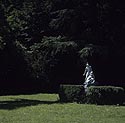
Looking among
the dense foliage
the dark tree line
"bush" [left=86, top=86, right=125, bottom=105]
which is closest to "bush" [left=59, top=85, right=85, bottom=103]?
the dense foliage

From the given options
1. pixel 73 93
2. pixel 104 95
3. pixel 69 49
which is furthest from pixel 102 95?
pixel 69 49

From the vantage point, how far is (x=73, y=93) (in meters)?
23.2

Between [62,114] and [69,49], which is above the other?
[62,114]

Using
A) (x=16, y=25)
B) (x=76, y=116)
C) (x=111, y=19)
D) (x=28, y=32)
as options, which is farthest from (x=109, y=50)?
(x=76, y=116)

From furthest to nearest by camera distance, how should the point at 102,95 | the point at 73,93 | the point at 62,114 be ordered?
the point at 73,93 < the point at 102,95 < the point at 62,114

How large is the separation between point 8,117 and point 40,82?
19538 millimetres

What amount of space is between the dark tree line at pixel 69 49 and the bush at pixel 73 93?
10.6 metres

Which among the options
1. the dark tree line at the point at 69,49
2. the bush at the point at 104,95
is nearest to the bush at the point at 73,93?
the bush at the point at 104,95

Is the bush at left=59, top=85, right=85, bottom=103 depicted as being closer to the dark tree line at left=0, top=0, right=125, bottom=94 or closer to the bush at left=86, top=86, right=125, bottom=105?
the bush at left=86, top=86, right=125, bottom=105

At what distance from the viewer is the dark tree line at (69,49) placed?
35.4m

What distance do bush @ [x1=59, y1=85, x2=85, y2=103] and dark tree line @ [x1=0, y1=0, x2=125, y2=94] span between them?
10.6m

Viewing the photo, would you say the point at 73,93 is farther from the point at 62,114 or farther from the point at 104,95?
the point at 62,114

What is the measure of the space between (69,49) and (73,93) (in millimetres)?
12514

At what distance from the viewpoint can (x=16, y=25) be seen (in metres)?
27.5
